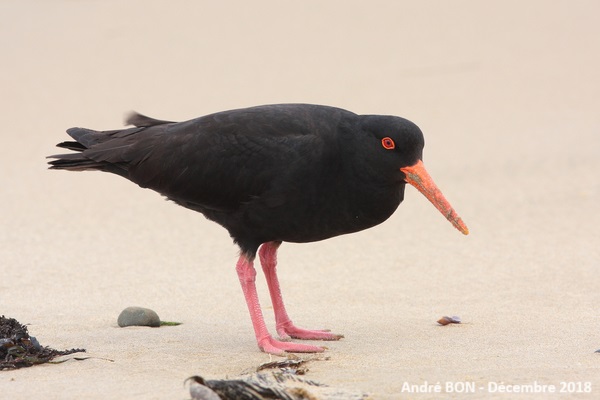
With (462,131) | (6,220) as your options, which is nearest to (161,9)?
(462,131)

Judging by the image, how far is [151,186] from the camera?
745cm

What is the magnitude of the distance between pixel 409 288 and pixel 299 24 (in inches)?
598

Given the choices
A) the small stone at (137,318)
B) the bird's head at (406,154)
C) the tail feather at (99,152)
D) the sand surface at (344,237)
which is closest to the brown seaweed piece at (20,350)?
the sand surface at (344,237)

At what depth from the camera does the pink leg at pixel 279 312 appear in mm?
7164

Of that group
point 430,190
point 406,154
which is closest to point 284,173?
point 406,154

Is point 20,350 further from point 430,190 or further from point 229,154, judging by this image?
point 430,190

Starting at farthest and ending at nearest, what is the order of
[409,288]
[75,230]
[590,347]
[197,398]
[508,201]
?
[508,201], [75,230], [409,288], [590,347], [197,398]

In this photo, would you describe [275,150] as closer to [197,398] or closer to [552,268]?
[197,398]

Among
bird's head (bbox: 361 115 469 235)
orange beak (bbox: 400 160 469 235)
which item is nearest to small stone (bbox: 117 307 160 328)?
bird's head (bbox: 361 115 469 235)

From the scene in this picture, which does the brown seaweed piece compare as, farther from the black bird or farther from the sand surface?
the black bird

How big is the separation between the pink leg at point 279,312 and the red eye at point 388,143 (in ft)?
4.84

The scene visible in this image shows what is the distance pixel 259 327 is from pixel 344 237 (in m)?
4.51

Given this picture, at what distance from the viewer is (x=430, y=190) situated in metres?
6.59

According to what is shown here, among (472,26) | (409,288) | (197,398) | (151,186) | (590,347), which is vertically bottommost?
(197,398)
